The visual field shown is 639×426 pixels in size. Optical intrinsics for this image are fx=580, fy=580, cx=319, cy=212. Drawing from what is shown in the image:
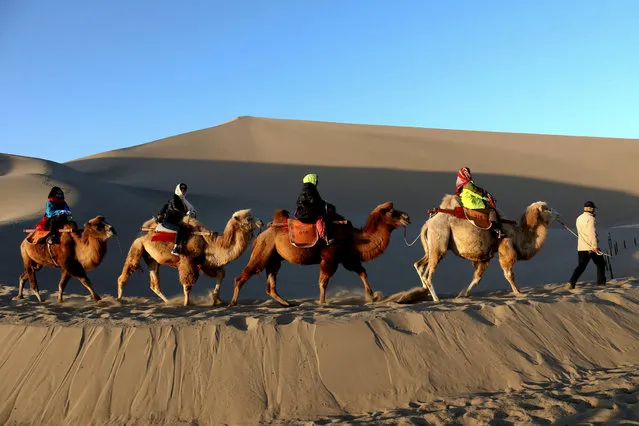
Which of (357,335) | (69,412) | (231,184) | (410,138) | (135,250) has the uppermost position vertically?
(410,138)

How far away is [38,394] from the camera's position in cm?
642

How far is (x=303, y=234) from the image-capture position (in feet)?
30.6

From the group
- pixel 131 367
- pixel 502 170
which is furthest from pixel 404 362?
pixel 502 170

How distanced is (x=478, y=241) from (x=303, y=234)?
2.89m

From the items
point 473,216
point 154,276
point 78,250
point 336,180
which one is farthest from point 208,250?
point 336,180

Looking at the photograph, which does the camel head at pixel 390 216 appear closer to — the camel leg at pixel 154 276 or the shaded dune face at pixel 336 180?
the camel leg at pixel 154 276

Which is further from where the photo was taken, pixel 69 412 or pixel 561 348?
pixel 561 348

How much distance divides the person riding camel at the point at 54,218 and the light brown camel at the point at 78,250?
11cm

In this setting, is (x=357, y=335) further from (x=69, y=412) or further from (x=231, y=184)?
(x=231, y=184)

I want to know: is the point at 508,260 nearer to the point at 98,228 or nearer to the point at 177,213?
the point at 177,213

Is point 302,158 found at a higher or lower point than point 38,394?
higher

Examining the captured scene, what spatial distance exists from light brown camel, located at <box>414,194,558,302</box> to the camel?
2.06 ft

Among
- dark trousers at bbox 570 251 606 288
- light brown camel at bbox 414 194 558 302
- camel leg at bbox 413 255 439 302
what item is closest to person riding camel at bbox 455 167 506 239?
light brown camel at bbox 414 194 558 302

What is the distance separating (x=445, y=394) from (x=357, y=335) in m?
1.23
